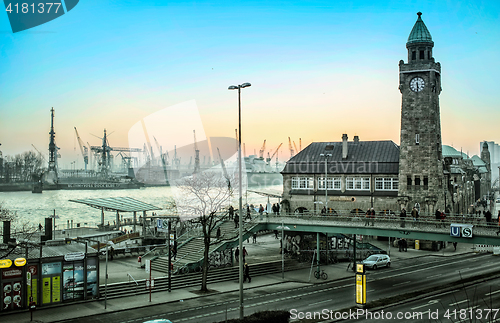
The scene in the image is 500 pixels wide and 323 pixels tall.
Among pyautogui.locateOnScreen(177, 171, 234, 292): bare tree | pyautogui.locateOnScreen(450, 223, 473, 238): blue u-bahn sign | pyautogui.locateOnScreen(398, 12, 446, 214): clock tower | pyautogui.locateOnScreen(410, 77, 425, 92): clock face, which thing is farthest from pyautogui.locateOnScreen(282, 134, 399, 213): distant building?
pyautogui.locateOnScreen(450, 223, 473, 238): blue u-bahn sign

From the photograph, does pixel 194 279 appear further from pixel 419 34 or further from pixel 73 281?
pixel 419 34

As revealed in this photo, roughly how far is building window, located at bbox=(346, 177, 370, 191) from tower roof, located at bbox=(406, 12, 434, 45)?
19.2 meters

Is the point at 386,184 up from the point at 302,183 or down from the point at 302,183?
down

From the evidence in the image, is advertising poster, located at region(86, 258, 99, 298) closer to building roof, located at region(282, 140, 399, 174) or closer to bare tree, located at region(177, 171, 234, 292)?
bare tree, located at region(177, 171, 234, 292)

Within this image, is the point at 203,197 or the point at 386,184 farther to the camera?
the point at 386,184

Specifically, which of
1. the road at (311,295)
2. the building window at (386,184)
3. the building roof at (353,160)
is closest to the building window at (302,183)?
the building roof at (353,160)

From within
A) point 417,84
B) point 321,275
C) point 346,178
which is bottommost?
point 321,275

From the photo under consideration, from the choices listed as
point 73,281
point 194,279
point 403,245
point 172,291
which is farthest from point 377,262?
point 73,281

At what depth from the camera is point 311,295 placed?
3781 centimetres

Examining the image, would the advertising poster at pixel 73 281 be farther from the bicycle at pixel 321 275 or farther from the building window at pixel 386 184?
the building window at pixel 386 184

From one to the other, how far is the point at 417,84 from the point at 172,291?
42723 millimetres

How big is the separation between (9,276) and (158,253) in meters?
19.7

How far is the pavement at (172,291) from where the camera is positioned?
103 ft

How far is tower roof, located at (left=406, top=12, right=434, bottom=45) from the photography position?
207ft
